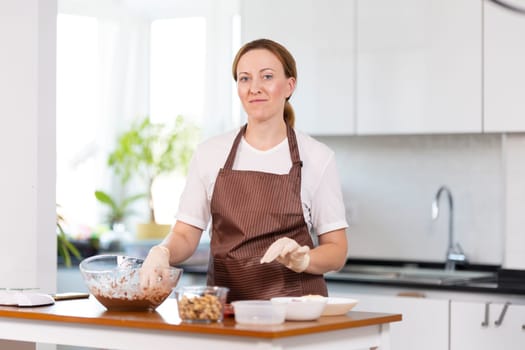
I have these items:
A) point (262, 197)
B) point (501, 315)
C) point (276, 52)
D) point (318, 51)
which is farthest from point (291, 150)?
point (318, 51)

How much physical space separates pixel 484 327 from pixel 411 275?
0.77 meters

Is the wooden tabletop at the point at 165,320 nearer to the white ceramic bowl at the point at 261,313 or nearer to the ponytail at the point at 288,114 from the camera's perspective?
the white ceramic bowl at the point at 261,313

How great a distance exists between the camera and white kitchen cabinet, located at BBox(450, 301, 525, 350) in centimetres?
423

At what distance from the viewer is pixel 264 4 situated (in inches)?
205

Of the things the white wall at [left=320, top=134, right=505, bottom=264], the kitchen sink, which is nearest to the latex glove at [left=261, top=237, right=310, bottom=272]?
the kitchen sink

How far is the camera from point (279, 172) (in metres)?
3.29

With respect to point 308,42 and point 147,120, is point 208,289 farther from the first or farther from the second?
point 147,120

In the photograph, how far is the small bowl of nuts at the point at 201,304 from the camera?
103 inches

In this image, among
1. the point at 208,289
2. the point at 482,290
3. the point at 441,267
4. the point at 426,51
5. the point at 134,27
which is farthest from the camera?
the point at 134,27

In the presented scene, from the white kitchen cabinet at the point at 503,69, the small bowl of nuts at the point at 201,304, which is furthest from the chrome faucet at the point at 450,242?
the small bowl of nuts at the point at 201,304

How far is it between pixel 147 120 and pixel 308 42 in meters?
2.05

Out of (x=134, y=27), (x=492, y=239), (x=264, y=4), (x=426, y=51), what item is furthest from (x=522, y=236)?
(x=134, y=27)

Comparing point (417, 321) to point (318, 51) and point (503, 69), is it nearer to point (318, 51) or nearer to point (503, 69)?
point (503, 69)

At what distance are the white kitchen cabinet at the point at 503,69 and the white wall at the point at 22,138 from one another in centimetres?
199
